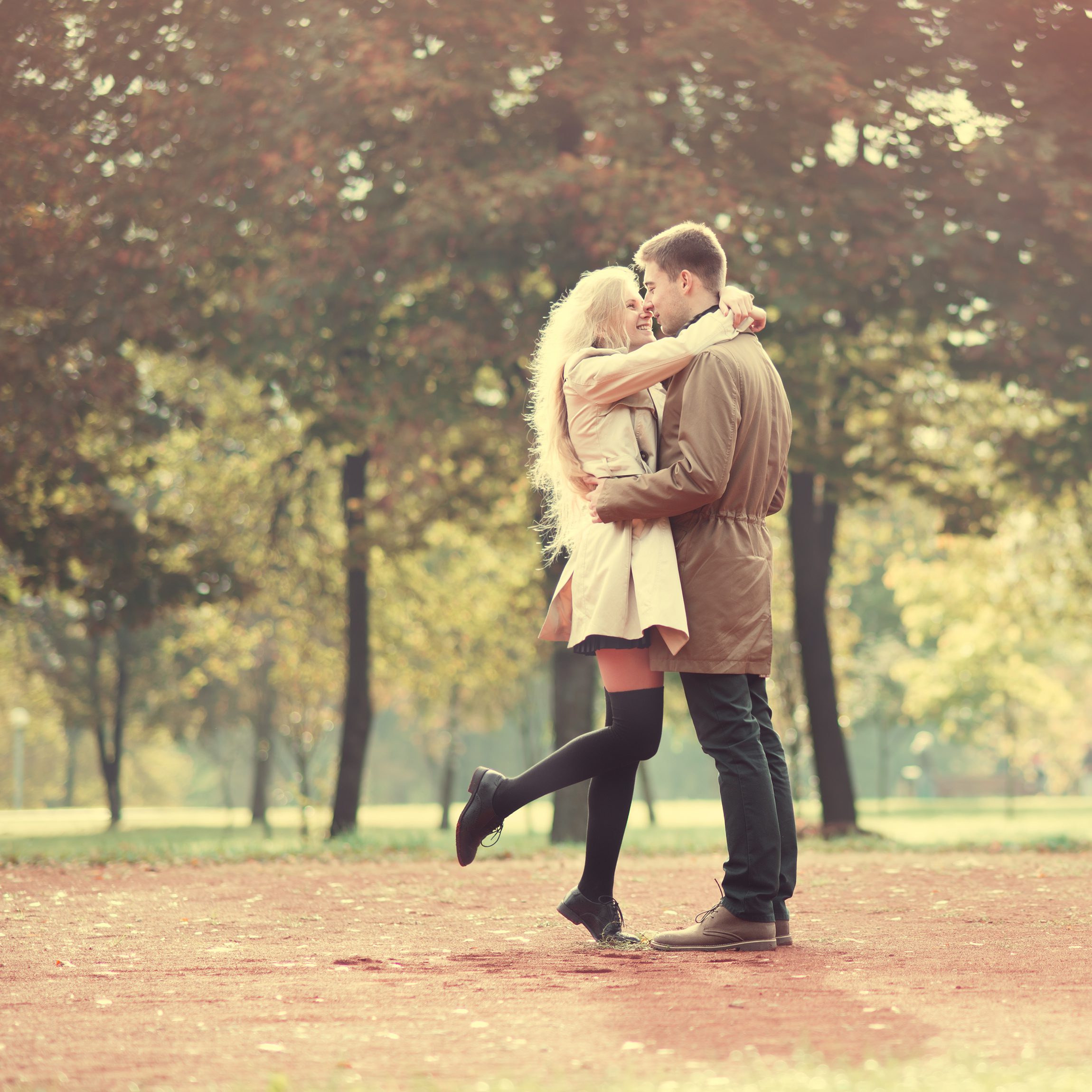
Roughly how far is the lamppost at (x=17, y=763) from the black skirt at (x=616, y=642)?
4626 cm

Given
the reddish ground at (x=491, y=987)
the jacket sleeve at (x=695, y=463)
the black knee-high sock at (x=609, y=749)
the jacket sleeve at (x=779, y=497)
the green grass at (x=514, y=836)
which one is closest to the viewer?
the reddish ground at (x=491, y=987)

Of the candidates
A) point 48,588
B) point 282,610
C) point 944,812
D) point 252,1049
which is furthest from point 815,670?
point 944,812

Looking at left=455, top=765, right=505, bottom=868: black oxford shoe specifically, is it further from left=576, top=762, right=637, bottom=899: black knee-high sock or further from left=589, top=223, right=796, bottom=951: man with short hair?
left=589, top=223, right=796, bottom=951: man with short hair

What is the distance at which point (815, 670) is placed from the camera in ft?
50.2

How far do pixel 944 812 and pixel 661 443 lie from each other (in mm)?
34129

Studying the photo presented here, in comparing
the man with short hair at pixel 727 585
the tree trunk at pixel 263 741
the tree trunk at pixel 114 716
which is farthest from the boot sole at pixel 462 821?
the tree trunk at pixel 114 716

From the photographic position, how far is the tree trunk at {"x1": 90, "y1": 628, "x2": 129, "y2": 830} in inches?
1161

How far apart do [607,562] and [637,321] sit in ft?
2.97

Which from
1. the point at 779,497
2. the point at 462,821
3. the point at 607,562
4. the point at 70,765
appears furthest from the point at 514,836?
the point at 70,765

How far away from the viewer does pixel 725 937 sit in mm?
4867

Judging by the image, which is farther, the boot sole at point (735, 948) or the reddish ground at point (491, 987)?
the boot sole at point (735, 948)

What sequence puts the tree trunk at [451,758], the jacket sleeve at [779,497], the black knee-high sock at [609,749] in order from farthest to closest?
1. the tree trunk at [451,758]
2. the jacket sleeve at [779,497]
3. the black knee-high sock at [609,749]

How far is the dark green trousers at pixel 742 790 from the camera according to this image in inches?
192

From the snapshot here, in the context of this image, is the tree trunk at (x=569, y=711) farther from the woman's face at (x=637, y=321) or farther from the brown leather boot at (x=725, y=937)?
the brown leather boot at (x=725, y=937)
